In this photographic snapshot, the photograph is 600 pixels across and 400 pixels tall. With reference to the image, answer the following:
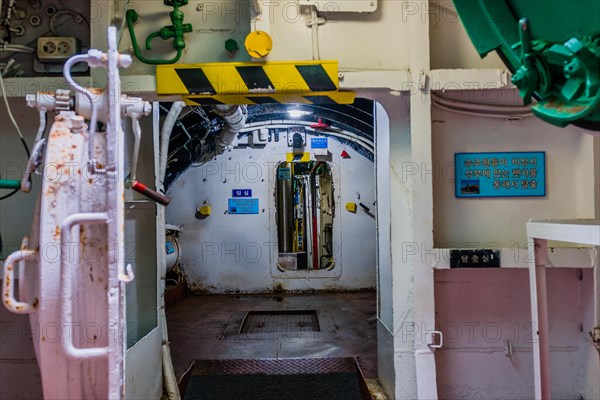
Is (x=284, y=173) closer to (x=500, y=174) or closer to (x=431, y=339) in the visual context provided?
(x=500, y=174)

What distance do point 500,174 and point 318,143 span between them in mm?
4756

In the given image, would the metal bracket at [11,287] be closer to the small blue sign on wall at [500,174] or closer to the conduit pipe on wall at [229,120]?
the small blue sign on wall at [500,174]

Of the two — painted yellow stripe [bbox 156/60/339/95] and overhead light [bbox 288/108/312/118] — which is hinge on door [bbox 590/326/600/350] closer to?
painted yellow stripe [bbox 156/60/339/95]

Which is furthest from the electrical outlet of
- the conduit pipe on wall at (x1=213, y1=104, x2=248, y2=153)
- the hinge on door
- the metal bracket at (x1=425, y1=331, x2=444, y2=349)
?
the hinge on door

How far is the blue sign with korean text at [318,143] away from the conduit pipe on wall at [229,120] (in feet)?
5.31

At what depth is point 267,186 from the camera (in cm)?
702

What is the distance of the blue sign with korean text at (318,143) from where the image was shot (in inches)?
277

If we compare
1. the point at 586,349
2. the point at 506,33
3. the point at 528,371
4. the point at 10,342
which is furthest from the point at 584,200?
the point at 10,342

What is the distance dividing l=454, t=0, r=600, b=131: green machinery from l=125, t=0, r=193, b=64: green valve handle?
5.16ft

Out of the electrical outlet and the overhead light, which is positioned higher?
the overhead light

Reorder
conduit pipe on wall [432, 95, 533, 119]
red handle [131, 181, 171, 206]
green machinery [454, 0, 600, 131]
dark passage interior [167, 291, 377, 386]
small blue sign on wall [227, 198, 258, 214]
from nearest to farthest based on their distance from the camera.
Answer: green machinery [454, 0, 600, 131] < red handle [131, 181, 171, 206] < conduit pipe on wall [432, 95, 533, 119] < dark passage interior [167, 291, 377, 386] < small blue sign on wall [227, 198, 258, 214]

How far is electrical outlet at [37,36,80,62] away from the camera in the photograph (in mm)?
2445

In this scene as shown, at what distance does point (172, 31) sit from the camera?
2348mm

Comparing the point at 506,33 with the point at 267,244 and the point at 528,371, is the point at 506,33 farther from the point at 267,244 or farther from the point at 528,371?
the point at 267,244
